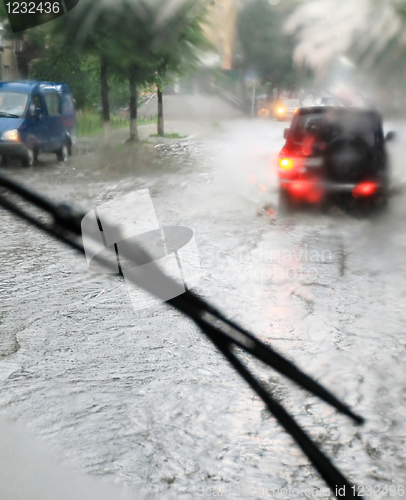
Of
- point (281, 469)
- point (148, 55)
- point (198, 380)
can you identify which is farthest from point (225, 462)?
point (148, 55)

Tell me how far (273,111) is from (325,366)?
2.15m

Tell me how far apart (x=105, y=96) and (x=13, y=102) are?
855 cm

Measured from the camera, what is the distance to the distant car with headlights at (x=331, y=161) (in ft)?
24.7

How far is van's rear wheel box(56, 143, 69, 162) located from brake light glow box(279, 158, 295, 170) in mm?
7445

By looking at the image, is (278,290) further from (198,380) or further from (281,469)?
(281,469)

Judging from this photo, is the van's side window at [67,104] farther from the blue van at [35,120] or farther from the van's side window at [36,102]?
the van's side window at [36,102]

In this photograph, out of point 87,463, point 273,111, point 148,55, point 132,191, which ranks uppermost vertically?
point 148,55

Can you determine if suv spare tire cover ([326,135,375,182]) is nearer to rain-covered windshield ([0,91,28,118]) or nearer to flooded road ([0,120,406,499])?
flooded road ([0,120,406,499])

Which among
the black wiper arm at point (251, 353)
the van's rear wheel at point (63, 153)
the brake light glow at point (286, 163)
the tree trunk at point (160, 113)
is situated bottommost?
the van's rear wheel at point (63, 153)

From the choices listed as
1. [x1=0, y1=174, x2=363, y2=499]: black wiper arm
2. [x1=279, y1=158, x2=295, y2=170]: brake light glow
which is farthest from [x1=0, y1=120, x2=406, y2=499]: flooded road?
[x1=279, y1=158, x2=295, y2=170]: brake light glow

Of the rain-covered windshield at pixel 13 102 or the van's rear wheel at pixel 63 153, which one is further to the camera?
the van's rear wheel at pixel 63 153

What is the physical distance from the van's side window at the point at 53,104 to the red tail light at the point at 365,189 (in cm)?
913

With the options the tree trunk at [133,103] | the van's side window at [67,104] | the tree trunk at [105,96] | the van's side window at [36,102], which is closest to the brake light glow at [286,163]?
the tree trunk at [105,96]

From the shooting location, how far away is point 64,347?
410cm
